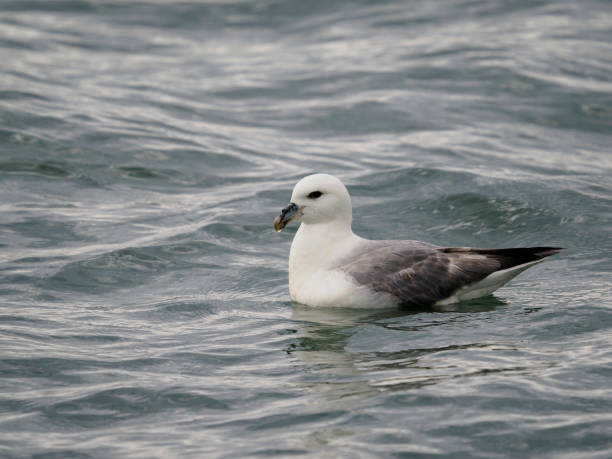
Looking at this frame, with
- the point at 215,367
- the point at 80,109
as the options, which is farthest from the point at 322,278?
the point at 80,109

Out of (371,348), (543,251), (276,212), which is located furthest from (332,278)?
(276,212)

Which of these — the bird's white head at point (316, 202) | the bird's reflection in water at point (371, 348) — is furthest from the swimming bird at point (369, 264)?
the bird's reflection in water at point (371, 348)

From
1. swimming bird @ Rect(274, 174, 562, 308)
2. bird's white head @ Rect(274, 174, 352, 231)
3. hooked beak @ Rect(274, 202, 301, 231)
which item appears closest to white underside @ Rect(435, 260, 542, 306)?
swimming bird @ Rect(274, 174, 562, 308)

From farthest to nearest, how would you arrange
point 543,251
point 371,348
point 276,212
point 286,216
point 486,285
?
point 276,212
point 286,216
point 486,285
point 543,251
point 371,348

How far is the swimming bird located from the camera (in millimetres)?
7762

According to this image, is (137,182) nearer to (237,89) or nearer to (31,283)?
(31,283)

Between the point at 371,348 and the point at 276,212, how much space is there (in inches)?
164

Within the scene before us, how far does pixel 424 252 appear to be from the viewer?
8.02 meters

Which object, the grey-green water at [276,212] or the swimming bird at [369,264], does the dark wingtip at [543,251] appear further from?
the grey-green water at [276,212]

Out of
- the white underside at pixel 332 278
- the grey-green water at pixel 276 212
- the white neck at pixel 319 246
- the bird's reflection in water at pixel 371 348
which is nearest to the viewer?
the grey-green water at pixel 276 212

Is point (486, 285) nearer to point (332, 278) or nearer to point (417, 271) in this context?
point (417, 271)

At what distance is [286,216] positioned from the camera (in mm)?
8109

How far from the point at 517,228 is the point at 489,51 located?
7.66m

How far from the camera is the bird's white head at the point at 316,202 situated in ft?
26.5
